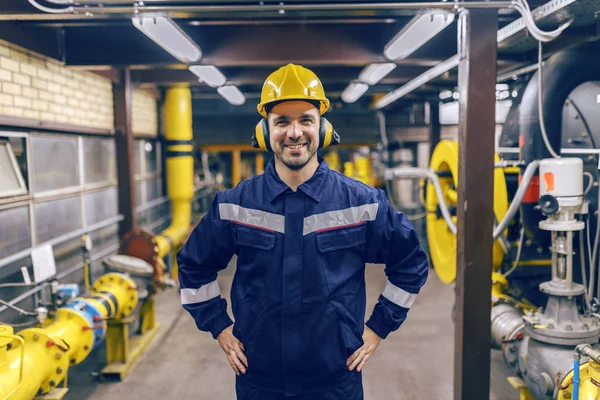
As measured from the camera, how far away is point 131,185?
582 centimetres

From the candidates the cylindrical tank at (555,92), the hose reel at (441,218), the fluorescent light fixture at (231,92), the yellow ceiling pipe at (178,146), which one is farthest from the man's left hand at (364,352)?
the yellow ceiling pipe at (178,146)

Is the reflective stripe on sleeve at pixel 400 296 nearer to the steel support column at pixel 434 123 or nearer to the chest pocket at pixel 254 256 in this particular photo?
the chest pocket at pixel 254 256

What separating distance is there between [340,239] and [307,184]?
0.87ft

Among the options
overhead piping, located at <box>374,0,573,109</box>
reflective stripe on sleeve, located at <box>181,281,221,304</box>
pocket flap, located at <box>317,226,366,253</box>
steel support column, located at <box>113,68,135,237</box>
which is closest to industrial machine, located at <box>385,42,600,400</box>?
overhead piping, located at <box>374,0,573,109</box>

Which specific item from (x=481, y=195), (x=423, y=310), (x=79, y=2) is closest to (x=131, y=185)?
(x=79, y=2)

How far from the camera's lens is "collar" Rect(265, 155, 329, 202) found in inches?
79.7

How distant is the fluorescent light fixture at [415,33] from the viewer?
3207mm

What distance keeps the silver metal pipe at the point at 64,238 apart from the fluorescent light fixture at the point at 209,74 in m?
1.90

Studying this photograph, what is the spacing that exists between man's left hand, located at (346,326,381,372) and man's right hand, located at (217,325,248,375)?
17.0 inches

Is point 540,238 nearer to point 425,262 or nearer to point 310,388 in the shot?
point 425,262

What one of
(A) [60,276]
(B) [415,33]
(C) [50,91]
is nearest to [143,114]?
(C) [50,91]

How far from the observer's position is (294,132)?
1.95 metres

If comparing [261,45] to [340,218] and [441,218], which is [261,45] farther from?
[340,218]

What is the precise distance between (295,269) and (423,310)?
4.43 meters
